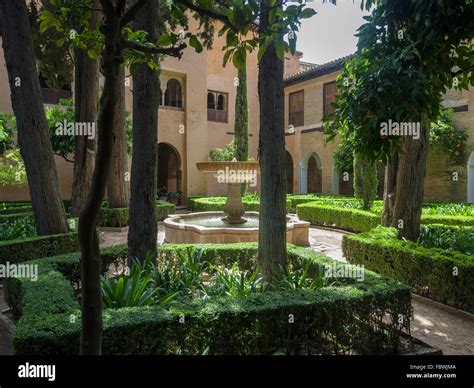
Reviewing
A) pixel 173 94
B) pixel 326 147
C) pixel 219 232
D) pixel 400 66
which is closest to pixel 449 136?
pixel 326 147

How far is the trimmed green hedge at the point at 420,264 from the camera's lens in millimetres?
4820

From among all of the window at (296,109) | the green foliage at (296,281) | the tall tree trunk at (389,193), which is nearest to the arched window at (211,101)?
the window at (296,109)

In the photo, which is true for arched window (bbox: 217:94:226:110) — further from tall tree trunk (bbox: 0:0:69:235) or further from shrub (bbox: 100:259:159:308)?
shrub (bbox: 100:259:159:308)

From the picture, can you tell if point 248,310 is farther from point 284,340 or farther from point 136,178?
point 136,178

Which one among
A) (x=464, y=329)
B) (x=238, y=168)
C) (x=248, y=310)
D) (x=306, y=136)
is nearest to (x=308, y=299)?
(x=248, y=310)

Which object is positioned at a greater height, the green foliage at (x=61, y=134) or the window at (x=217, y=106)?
the window at (x=217, y=106)

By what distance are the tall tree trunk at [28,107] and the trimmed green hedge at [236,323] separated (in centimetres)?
337

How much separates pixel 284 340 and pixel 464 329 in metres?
2.42

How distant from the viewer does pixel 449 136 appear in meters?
14.5

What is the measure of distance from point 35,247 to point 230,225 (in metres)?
4.20

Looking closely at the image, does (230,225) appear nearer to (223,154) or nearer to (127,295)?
(127,295)

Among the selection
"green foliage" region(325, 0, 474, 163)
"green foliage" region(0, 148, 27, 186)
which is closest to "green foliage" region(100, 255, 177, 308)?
"green foliage" region(325, 0, 474, 163)

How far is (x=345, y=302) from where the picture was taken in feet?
11.1

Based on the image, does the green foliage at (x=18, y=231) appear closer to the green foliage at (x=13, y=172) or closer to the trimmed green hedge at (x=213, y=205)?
the green foliage at (x=13, y=172)
